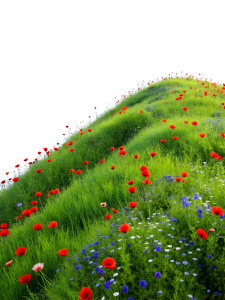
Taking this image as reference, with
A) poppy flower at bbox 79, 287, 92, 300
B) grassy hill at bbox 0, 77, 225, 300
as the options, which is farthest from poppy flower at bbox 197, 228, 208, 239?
poppy flower at bbox 79, 287, 92, 300

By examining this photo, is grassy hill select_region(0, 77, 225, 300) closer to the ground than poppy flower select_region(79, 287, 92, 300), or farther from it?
closer to the ground

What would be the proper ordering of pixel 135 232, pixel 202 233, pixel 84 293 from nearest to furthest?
pixel 84 293 → pixel 202 233 → pixel 135 232

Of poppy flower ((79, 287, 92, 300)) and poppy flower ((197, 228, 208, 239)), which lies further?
poppy flower ((197, 228, 208, 239))

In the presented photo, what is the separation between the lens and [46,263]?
2768 millimetres

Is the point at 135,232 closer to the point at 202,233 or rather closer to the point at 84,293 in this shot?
the point at 202,233

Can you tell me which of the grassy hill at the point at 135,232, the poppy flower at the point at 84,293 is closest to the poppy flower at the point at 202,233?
the grassy hill at the point at 135,232

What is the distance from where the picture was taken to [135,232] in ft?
8.11

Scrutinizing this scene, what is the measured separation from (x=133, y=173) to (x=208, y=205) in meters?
1.77

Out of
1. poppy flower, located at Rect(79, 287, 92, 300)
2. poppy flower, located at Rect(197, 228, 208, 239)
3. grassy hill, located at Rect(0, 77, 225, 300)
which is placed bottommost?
grassy hill, located at Rect(0, 77, 225, 300)

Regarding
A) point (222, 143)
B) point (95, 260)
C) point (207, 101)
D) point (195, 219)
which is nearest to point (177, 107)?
point (207, 101)

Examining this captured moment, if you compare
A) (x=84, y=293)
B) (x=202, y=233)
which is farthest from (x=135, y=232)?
(x=84, y=293)

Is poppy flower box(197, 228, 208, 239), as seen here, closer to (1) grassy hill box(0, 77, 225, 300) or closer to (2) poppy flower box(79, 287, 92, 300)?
(1) grassy hill box(0, 77, 225, 300)

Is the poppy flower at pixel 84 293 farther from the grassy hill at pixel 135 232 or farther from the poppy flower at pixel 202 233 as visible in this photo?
the poppy flower at pixel 202 233

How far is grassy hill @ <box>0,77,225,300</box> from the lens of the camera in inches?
78.0
